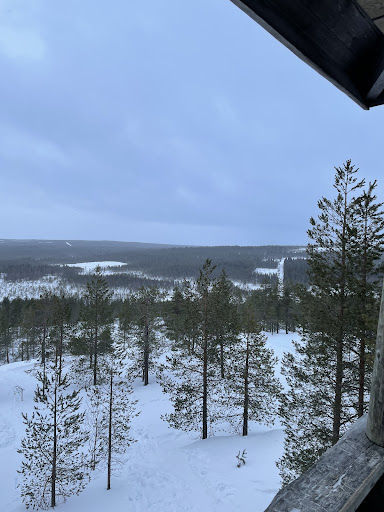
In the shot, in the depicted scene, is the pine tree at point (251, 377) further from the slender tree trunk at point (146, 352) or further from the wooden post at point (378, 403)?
the wooden post at point (378, 403)

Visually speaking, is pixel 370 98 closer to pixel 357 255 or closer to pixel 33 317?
pixel 357 255

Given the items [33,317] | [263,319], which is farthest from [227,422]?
[263,319]

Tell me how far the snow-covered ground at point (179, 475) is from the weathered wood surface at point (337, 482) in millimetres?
11717

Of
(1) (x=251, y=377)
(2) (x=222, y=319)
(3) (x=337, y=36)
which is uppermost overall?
(3) (x=337, y=36)

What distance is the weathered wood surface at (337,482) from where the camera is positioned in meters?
0.99

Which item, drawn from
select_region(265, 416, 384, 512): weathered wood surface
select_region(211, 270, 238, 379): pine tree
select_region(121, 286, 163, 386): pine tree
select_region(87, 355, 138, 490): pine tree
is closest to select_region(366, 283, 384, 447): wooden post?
select_region(265, 416, 384, 512): weathered wood surface

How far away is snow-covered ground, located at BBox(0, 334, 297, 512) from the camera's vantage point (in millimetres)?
11508

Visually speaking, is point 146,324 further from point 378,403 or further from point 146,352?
point 378,403

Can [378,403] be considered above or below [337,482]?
above

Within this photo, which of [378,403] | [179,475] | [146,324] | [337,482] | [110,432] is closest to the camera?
[337,482]

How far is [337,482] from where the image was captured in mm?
1100

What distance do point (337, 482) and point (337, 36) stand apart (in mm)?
2055

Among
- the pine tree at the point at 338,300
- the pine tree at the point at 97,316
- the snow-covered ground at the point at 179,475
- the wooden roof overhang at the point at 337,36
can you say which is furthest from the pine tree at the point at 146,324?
the wooden roof overhang at the point at 337,36

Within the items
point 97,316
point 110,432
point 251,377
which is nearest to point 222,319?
point 251,377
